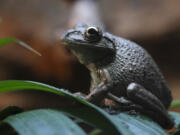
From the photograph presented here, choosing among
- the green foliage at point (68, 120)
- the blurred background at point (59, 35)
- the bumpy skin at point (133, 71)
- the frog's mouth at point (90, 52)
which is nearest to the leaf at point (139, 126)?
the green foliage at point (68, 120)

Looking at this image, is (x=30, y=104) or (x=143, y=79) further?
(x=30, y=104)

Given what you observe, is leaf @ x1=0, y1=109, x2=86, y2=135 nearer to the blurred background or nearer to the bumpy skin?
the bumpy skin

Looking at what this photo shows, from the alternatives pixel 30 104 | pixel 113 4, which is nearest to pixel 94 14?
pixel 113 4

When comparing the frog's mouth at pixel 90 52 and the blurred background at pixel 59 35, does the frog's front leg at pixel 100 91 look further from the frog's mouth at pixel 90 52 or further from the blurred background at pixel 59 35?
the blurred background at pixel 59 35

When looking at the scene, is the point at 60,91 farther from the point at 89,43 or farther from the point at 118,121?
the point at 89,43

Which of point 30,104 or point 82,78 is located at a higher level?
point 82,78

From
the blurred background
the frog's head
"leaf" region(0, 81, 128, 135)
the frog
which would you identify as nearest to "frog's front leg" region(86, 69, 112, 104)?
the frog

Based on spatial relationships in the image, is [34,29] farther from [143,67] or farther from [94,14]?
[143,67]
